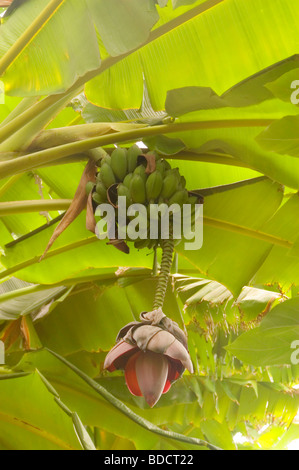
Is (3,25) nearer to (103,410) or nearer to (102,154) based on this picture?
(102,154)

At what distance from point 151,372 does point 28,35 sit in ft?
Result: 2.20

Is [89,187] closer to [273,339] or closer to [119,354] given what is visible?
[119,354]

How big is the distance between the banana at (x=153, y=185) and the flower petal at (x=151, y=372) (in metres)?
0.31

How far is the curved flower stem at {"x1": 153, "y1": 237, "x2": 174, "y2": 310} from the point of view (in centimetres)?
95

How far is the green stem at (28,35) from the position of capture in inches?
40.2

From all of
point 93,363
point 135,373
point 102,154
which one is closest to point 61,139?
point 102,154

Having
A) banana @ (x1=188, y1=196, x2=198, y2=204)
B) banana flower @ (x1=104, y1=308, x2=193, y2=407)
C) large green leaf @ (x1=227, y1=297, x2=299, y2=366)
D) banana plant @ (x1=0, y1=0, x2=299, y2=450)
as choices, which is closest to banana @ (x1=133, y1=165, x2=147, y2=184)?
banana plant @ (x1=0, y1=0, x2=299, y2=450)

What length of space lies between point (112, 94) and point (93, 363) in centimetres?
104

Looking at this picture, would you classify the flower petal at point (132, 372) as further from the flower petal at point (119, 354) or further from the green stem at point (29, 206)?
the green stem at point (29, 206)

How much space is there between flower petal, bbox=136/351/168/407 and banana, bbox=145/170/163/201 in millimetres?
309

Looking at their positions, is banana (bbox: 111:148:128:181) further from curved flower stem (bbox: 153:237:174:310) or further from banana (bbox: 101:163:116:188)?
curved flower stem (bbox: 153:237:174:310)

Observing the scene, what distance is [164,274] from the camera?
983mm

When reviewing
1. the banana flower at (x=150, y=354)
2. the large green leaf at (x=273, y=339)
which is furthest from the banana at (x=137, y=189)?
the large green leaf at (x=273, y=339)

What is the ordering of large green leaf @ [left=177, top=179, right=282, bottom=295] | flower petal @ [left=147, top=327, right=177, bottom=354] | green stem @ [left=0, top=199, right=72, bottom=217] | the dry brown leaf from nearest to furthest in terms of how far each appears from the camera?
flower petal @ [left=147, top=327, right=177, bottom=354] → the dry brown leaf → green stem @ [left=0, top=199, right=72, bottom=217] → large green leaf @ [left=177, top=179, right=282, bottom=295]
